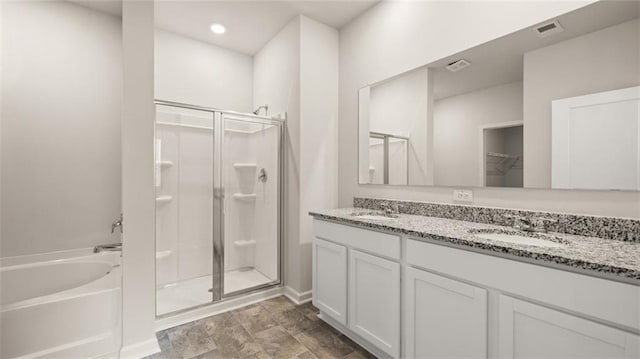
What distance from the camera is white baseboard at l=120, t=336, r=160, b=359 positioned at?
67.8 inches

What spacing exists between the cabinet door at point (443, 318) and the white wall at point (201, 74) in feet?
9.45

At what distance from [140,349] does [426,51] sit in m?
2.90

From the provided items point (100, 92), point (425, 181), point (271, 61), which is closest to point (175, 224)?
point (100, 92)

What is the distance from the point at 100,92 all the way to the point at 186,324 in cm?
219

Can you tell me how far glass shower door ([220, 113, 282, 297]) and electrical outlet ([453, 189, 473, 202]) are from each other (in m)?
1.65

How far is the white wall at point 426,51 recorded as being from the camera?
1432 millimetres

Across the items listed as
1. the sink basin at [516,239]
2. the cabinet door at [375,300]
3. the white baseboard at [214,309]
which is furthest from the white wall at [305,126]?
the sink basin at [516,239]

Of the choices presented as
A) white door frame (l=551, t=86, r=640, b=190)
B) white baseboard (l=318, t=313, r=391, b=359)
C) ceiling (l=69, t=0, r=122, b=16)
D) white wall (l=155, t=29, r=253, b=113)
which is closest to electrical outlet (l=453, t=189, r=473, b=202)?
white door frame (l=551, t=86, r=640, b=190)

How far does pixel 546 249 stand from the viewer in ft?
3.47

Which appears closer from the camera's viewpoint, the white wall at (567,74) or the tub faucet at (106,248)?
the white wall at (567,74)

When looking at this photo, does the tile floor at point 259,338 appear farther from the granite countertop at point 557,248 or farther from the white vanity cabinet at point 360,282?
the granite countertop at point 557,248

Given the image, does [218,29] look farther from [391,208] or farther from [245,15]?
[391,208]

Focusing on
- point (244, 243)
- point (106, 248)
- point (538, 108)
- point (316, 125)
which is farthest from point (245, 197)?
point (538, 108)

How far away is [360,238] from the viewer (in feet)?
5.88
